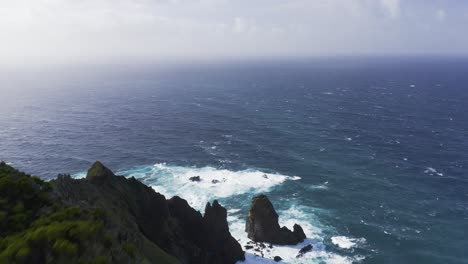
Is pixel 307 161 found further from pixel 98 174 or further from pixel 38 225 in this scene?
pixel 38 225

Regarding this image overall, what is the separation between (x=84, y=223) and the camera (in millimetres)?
25844

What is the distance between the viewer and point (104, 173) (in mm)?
55750

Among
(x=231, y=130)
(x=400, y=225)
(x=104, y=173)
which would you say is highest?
(x=104, y=173)

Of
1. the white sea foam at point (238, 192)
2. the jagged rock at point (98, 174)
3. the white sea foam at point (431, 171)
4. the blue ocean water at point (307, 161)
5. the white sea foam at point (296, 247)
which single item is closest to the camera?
the jagged rock at point (98, 174)

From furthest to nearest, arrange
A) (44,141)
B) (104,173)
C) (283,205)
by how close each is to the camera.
Answer: (44,141) < (283,205) < (104,173)

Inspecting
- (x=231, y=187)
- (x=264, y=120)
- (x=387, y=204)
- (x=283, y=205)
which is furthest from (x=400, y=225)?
(x=264, y=120)

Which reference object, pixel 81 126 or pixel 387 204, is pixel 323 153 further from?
pixel 81 126

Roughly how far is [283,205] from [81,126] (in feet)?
377

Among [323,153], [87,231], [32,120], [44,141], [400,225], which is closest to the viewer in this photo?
[87,231]

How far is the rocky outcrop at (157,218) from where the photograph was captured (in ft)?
152

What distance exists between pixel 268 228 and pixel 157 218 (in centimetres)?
2607

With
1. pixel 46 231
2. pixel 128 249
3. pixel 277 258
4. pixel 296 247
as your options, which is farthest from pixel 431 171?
pixel 46 231

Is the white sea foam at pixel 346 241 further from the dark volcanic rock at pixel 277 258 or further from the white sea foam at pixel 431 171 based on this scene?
the white sea foam at pixel 431 171

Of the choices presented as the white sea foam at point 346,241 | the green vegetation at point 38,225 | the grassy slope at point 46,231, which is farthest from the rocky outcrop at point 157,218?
the white sea foam at point 346,241
